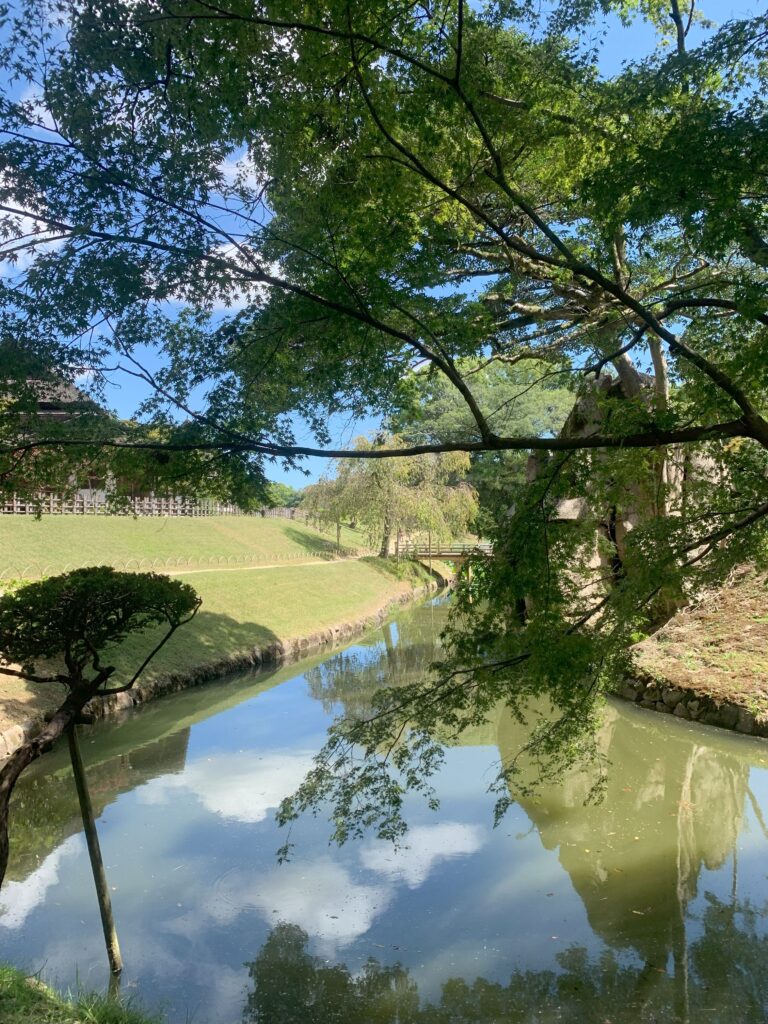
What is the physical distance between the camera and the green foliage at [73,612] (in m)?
5.61

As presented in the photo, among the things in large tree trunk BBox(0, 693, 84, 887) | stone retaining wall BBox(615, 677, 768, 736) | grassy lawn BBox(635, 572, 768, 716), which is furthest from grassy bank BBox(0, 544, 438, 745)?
grassy lawn BBox(635, 572, 768, 716)

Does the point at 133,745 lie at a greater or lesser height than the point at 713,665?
lesser

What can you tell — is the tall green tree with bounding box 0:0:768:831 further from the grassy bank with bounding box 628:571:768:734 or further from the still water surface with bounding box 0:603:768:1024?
the grassy bank with bounding box 628:571:768:734

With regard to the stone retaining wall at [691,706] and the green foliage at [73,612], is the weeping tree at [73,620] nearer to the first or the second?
the green foliage at [73,612]

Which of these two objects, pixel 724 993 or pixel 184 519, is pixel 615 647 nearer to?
pixel 724 993

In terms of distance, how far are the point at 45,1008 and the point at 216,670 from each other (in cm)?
1206

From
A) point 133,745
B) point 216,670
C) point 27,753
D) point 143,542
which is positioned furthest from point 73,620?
point 143,542

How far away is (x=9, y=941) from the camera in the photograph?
545 cm

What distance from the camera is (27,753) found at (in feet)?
16.0

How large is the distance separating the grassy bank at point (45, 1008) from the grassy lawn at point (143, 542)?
36.4ft

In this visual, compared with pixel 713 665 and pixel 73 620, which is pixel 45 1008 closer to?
pixel 73 620

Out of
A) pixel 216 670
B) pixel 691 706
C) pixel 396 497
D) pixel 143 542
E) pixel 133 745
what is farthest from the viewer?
pixel 396 497

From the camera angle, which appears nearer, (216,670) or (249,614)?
Result: (216,670)

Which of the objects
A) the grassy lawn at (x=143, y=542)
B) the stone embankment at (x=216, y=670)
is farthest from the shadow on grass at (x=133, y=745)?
the grassy lawn at (x=143, y=542)
